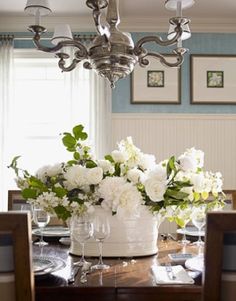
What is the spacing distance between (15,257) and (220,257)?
0.57 metres

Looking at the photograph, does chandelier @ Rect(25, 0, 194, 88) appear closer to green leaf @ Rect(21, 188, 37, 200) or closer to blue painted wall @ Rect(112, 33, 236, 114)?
green leaf @ Rect(21, 188, 37, 200)

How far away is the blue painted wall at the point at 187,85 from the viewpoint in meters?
4.14

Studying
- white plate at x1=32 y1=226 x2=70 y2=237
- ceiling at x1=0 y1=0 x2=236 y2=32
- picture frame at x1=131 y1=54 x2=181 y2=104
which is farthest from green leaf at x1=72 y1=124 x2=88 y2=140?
picture frame at x1=131 y1=54 x2=181 y2=104

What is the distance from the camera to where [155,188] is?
67.2 inches

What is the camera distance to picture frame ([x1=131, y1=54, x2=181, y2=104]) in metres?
4.14

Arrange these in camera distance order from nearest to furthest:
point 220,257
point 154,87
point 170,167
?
point 220,257 < point 170,167 < point 154,87

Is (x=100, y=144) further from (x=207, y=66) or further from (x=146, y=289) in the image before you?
(x=146, y=289)

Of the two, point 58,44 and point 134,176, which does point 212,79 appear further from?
point 134,176

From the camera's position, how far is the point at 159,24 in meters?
4.12

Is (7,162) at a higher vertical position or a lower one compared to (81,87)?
lower

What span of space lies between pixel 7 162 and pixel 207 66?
2112 mm

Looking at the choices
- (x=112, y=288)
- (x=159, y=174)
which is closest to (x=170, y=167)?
(x=159, y=174)

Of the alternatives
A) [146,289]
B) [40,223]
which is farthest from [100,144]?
[146,289]

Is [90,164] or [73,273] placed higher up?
[90,164]
